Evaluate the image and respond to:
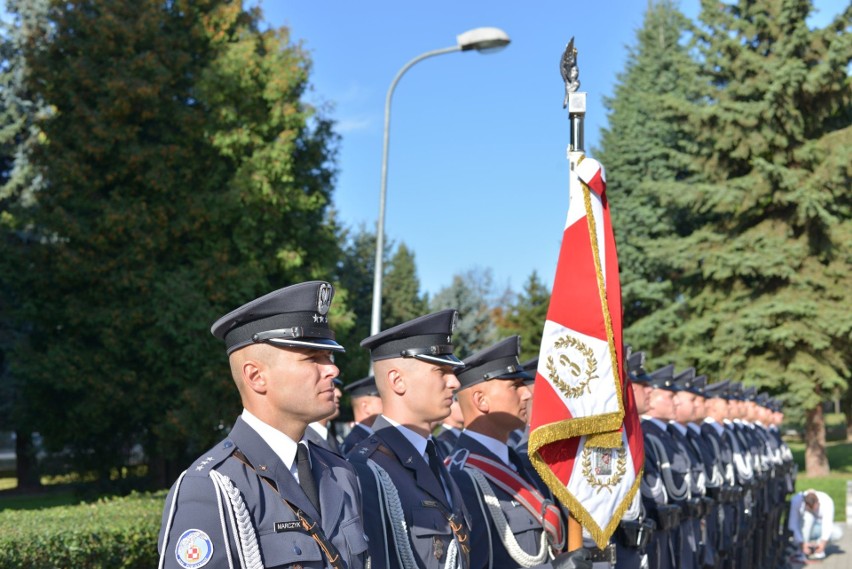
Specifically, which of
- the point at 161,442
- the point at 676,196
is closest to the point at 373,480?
the point at 161,442

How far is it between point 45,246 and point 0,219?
2.68m

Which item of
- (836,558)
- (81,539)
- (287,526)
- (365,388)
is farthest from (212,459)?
(836,558)

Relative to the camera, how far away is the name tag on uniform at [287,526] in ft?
9.64

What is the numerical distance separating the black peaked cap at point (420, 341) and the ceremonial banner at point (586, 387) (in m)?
1.05

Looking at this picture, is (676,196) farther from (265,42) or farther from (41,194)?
(41,194)

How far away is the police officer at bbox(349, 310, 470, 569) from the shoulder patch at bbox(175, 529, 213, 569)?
1.10 meters

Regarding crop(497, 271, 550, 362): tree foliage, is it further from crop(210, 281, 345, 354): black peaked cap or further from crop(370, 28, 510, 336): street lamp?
crop(210, 281, 345, 354): black peaked cap

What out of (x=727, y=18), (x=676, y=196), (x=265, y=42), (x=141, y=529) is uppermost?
(x=727, y=18)

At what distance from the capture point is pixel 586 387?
17.5ft

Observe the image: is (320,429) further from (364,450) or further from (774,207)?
(774,207)

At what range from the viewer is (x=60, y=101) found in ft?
71.3

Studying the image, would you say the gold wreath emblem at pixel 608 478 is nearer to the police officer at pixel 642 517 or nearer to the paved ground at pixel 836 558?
the police officer at pixel 642 517

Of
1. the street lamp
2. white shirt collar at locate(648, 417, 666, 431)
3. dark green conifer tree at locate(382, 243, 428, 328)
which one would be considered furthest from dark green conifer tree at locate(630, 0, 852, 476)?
white shirt collar at locate(648, 417, 666, 431)

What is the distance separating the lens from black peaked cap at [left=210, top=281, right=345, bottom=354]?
125 inches
